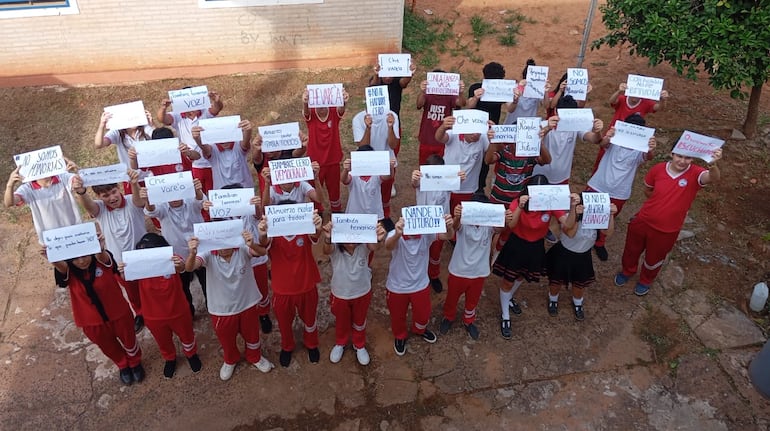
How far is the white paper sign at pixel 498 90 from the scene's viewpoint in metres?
6.38

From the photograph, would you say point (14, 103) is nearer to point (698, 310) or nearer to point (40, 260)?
point (40, 260)

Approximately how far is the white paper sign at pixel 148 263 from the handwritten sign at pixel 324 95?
246 cm

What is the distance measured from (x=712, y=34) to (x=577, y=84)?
2029mm

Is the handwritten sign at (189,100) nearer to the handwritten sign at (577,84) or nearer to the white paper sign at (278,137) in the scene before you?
the white paper sign at (278,137)

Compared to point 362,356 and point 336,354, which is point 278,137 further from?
point 362,356

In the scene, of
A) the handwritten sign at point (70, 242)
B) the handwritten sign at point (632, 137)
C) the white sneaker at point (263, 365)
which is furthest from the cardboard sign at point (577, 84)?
the handwritten sign at point (70, 242)

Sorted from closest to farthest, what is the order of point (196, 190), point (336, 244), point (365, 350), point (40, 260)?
point (336, 244) < point (196, 190) < point (365, 350) < point (40, 260)

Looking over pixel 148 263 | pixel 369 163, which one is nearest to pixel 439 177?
pixel 369 163

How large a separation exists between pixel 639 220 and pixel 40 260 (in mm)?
7139

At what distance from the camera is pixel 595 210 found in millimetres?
5164

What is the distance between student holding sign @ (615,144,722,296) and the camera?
556 cm

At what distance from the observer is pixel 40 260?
6715 millimetres

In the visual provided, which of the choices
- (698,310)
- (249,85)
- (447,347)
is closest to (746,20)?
(698,310)

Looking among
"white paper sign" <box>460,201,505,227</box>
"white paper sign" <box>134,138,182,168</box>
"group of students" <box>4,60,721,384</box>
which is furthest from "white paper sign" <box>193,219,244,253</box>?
"white paper sign" <box>460,201,505,227</box>
